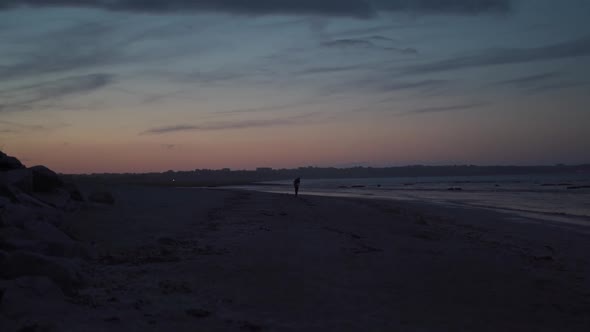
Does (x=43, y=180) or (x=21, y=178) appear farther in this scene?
(x=43, y=180)

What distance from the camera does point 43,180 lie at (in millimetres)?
15930

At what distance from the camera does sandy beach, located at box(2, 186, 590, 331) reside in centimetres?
585

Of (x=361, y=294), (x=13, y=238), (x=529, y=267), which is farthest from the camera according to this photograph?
(x=529, y=267)

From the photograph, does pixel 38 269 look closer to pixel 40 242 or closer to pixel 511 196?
pixel 40 242

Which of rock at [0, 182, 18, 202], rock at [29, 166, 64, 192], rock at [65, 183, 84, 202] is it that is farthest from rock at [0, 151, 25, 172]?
rock at [0, 182, 18, 202]

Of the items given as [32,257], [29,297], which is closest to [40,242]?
[32,257]

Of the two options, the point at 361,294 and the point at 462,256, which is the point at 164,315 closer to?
the point at 361,294

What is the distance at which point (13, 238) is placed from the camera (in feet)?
26.6

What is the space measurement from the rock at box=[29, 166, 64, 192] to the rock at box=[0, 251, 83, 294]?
9.85 m

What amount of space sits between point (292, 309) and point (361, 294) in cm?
132

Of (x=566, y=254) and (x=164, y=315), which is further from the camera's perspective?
(x=566, y=254)

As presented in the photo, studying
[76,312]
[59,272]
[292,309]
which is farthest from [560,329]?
[59,272]

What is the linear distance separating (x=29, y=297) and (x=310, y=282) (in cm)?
386

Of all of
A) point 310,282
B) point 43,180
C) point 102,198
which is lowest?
point 310,282
